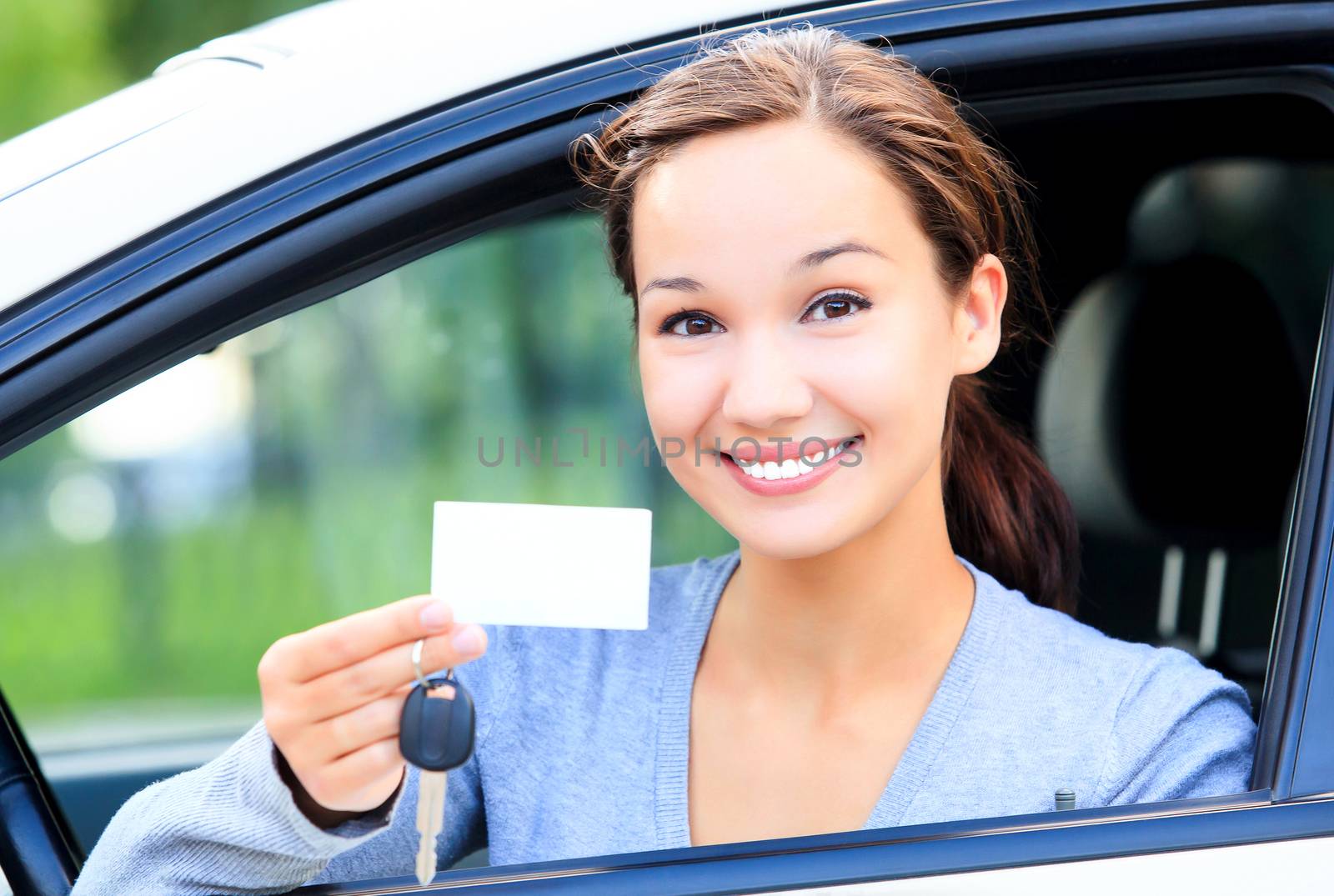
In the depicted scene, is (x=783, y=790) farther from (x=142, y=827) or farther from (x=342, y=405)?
(x=342, y=405)

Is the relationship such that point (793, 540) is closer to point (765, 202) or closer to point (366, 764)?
point (765, 202)

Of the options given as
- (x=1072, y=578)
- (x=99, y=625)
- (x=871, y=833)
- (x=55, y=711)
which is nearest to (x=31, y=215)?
(x=871, y=833)

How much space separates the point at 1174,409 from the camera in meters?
2.20

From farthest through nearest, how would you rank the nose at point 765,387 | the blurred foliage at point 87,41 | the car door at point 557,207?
1. the blurred foliage at point 87,41
2. the nose at point 765,387
3. the car door at point 557,207

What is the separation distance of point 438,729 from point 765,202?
1.81ft

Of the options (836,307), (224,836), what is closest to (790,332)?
(836,307)

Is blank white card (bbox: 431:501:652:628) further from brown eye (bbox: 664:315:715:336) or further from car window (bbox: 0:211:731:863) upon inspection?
car window (bbox: 0:211:731:863)

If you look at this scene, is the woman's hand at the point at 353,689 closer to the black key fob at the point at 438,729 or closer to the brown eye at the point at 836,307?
the black key fob at the point at 438,729

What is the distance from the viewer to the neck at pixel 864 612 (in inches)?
53.7

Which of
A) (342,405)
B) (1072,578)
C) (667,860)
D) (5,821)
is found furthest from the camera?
(342,405)

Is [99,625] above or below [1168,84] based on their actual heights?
above

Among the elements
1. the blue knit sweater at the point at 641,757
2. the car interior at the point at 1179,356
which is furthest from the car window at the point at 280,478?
the blue knit sweater at the point at 641,757

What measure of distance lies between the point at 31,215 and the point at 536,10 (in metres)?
0.47

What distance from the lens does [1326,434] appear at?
44.4 inches
